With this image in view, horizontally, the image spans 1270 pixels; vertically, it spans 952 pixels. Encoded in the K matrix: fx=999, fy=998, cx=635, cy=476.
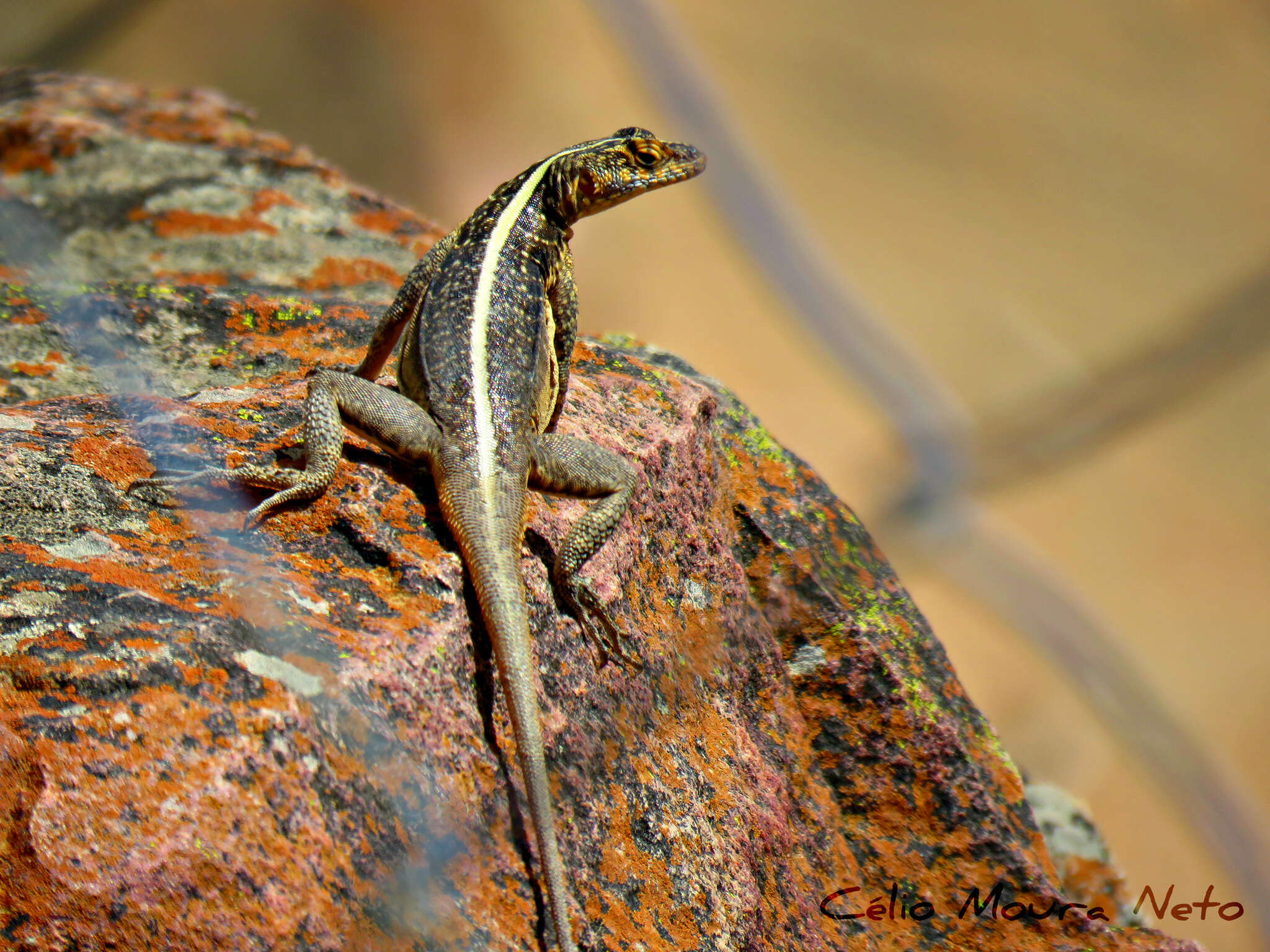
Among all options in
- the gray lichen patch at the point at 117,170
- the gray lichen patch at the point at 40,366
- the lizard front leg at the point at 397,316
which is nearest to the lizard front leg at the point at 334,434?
the lizard front leg at the point at 397,316

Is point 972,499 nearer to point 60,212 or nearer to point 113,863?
point 60,212

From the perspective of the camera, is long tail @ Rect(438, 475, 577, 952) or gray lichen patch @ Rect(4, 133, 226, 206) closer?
long tail @ Rect(438, 475, 577, 952)

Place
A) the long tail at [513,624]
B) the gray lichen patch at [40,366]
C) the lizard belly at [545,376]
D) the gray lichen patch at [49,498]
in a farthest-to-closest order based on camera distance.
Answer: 1. the gray lichen patch at [40,366]
2. the lizard belly at [545,376]
3. the gray lichen patch at [49,498]
4. the long tail at [513,624]

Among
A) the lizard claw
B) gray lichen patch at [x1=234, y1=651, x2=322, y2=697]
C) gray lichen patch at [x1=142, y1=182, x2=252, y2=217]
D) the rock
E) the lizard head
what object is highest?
the lizard head

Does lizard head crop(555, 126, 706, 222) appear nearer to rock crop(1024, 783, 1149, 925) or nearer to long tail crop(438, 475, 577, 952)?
long tail crop(438, 475, 577, 952)

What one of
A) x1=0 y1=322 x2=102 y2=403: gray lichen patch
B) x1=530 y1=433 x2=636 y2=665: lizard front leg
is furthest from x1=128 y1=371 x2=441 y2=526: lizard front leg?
x1=0 y1=322 x2=102 y2=403: gray lichen patch

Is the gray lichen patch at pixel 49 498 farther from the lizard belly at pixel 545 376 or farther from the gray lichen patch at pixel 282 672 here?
the lizard belly at pixel 545 376

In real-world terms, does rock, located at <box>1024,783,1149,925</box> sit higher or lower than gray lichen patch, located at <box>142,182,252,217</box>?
lower
